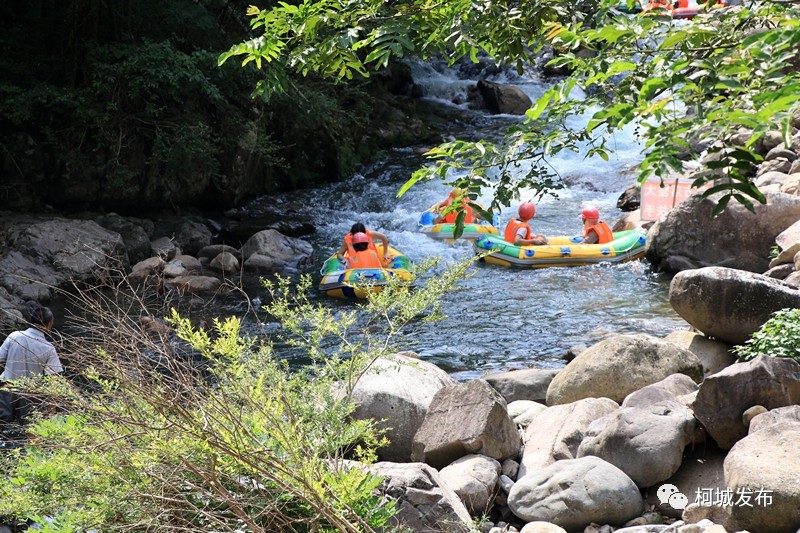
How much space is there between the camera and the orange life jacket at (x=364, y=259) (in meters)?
11.3

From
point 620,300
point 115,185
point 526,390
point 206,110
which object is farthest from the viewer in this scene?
point 206,110

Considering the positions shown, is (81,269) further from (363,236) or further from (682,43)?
(682,43)

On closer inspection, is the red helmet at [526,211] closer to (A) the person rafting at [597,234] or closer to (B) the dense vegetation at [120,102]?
(A) the person rafting at [597,234]

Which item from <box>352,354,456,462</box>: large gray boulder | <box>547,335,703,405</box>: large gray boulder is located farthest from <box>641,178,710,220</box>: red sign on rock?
<box>352,354,456,462</box>: large gray boulder

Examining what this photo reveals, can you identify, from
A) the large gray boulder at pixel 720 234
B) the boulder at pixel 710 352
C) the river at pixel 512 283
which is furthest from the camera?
the large gray boulder at pixel 720 234

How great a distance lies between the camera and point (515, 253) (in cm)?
1230

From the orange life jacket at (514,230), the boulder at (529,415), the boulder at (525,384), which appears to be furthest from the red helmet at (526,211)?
the boulder at (529,415)

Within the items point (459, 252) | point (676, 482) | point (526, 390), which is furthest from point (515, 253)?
point (676, 482)

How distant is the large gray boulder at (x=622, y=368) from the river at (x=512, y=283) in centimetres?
180

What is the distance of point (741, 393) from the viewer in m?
4.68

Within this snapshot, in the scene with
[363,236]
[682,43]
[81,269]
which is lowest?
[81,269]

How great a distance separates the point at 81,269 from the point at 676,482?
9.40 meters

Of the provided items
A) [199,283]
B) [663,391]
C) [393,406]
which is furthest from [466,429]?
[199,283]

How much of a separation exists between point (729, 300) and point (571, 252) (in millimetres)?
5841
